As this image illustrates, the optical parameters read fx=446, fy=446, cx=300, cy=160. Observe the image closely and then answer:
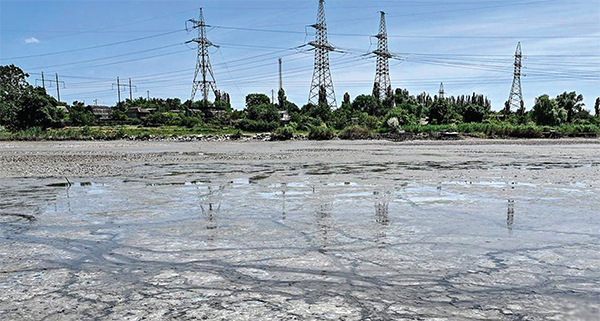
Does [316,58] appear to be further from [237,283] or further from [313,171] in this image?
[237,283]

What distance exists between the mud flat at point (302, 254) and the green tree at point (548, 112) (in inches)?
2307

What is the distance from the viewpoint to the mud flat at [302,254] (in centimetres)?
359

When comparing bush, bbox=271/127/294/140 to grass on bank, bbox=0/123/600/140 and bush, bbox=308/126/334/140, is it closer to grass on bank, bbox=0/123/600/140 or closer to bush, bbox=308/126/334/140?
grass on bank, bbox=0/123/600/140

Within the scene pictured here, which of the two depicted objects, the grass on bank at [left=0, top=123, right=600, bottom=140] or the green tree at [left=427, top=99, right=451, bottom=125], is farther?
the green tree at [left=427, top=99, right=451, bottom=125]

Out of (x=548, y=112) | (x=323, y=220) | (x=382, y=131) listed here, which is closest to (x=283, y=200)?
(x=323, y=220)

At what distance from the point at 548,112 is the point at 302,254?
66.5m

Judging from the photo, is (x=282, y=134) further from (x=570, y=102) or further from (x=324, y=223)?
(x=570, y=102)

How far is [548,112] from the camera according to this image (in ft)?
202

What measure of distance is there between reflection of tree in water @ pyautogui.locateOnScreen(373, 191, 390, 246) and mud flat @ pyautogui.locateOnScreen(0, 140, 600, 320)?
4 cm

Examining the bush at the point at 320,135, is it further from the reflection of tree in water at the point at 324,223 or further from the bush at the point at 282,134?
the reflection of tree in water at the point at 324,223

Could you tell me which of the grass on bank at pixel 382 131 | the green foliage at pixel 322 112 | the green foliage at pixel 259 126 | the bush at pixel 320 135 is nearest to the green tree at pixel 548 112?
the grass on bank at pixel 382 131

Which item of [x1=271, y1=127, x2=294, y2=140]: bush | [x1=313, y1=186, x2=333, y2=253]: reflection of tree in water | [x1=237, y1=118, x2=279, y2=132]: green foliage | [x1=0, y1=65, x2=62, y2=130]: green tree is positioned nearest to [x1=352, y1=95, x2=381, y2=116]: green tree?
[x1=237, y1=118, x2=279, y2=132]: green foliage

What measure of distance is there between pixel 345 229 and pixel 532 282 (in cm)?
272

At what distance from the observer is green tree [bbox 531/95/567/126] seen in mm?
61556
